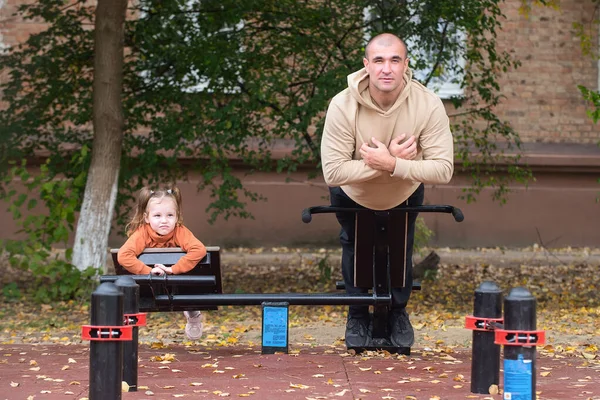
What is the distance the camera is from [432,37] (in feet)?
34.8

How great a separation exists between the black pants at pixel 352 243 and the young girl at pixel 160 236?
0.96m

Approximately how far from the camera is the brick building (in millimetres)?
16062

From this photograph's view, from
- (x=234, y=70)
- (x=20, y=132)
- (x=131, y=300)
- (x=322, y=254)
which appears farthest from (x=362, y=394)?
(x=322, y=254)

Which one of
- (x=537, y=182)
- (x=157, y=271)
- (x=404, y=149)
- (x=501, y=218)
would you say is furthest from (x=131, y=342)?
(x=537, y=182)

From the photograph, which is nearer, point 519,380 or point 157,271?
point 519,380

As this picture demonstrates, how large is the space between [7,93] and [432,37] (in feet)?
14.8

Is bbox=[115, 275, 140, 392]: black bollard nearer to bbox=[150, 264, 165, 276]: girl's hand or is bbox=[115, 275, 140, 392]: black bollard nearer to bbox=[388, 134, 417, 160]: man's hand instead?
bbox=[150, 264, 165, 276]: girl's hand

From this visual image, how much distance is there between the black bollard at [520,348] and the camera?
4418mm

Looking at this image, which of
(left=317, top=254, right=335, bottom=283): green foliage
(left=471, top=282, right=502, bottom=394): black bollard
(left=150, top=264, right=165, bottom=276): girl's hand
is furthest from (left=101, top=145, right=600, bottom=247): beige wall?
(left=471, top=282, right=502, bottom=394): black bollard

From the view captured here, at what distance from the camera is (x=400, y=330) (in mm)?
7047

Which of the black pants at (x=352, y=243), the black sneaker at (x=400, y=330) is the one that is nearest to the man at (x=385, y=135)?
the black pants at (x=352, y=243)

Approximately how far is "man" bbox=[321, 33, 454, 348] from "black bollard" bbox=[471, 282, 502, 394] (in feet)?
3.74

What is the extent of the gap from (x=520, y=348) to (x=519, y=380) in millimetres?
134

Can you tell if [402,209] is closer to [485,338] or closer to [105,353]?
[485,338]
